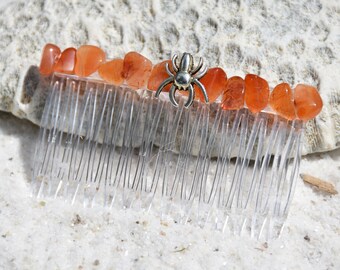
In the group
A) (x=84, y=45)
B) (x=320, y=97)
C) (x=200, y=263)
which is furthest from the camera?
(x=84, y=45)

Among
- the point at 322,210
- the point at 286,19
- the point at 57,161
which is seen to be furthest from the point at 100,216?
the point at 286,19

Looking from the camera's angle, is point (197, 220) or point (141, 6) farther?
point (141, 6)

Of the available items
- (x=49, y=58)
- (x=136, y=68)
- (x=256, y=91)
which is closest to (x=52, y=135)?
(x=49, y=58)

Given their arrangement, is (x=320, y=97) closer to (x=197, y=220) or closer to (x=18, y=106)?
(x=197, y=220)

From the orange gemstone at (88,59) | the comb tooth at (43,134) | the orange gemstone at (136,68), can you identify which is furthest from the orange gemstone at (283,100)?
the comb tooth at (43,134)

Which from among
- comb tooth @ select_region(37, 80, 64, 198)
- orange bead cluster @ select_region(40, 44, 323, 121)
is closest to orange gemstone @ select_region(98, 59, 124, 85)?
orange bead cluster @ select_region(40, 44, 323, 121)

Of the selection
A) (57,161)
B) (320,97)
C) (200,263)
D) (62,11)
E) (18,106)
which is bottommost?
(200,263)
